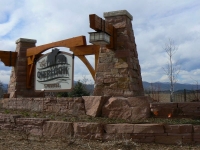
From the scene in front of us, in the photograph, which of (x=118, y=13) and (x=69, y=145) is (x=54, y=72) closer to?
(x=118, y=13)

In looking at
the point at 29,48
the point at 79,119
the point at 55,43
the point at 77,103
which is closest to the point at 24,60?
the point at 29,48

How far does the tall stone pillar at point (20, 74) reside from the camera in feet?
35.3

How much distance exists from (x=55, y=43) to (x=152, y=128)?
5.15 metres

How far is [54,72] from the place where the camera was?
9.55 meters

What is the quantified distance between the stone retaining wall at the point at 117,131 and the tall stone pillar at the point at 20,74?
3.91m

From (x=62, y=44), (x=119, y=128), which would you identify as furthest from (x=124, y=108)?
(x=62, y=44)

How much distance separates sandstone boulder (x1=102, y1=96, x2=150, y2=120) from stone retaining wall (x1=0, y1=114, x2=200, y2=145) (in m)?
0.85

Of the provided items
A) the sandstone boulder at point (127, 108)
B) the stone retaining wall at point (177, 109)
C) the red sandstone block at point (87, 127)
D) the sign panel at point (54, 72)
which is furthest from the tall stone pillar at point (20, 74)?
the stone retaining wall at point (177, 109)

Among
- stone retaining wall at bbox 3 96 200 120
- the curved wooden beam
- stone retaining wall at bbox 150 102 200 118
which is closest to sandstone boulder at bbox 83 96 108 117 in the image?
stone retaining wall at bbox 3 96 200 120

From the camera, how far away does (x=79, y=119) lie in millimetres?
6859

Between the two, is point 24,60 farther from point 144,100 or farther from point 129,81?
point 144,100

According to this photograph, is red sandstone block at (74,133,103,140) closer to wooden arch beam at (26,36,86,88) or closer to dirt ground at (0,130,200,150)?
dirt ground at (0,130,200,150)

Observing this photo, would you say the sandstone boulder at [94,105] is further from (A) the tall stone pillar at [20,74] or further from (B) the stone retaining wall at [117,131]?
(A) the tall stone pillar at [20,74]

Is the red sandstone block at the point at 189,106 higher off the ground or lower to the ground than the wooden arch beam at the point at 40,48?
lower
